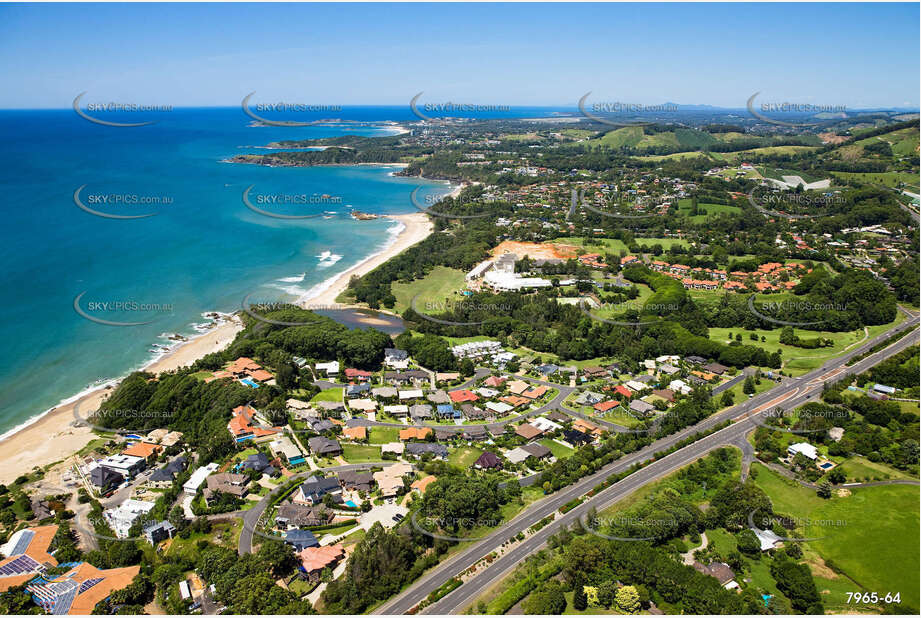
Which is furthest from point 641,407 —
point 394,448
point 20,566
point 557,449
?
point 20,566

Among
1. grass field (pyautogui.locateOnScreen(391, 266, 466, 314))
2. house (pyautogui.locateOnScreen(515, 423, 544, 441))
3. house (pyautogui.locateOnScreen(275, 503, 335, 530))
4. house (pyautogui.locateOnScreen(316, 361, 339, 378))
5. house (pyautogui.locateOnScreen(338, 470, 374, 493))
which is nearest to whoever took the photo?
house (pyautogui.locateOnScreen(275, 503, 335, 530))

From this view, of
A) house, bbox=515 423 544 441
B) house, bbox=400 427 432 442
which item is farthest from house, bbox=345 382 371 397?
house, bbox=515 423 544 441

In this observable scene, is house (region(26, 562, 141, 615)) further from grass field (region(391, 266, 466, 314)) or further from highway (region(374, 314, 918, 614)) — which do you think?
grass field (region(391, 266, 466, 314))

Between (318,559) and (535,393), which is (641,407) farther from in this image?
(318,559)

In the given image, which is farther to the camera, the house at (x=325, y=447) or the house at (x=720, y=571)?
the house at (x=325, y=447)

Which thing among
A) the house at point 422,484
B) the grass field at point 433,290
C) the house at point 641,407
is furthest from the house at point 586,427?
the grass field at point 433,290

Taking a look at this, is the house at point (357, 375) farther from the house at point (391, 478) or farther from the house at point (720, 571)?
the house at point (720, 571)
